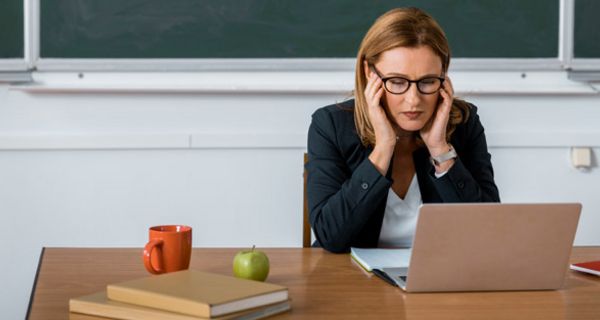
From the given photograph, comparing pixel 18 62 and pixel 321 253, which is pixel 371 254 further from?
pixel 18 62

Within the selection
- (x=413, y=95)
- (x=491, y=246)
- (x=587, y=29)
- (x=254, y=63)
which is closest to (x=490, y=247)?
(x=491, y=246)

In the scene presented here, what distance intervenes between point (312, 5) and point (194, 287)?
6.35 feet

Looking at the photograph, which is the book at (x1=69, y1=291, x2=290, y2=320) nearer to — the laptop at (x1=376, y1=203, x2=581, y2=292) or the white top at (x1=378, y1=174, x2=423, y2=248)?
the laptop at (x1=376, y1=203, x2=581, y2=292)

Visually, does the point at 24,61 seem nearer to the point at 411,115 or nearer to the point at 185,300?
the point at 411,115

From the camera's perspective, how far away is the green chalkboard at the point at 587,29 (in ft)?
10.3

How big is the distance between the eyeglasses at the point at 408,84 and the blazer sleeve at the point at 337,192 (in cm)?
17

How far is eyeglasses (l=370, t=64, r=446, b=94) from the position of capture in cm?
196

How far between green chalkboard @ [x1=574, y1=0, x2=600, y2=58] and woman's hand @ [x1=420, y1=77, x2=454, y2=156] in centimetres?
128

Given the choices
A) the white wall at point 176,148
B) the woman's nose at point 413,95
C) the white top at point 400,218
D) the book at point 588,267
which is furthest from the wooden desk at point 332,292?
the white wall at point 176,148

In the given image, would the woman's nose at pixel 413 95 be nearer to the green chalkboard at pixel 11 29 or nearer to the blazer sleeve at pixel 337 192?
the blazer sleeve at pixel 337 192

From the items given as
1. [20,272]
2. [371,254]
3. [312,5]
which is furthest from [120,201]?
[371,254]

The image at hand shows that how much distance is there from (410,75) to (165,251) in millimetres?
733

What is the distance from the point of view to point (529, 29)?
124 inches

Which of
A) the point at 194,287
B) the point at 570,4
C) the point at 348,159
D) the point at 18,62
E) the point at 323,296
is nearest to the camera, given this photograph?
the point at 194,287
